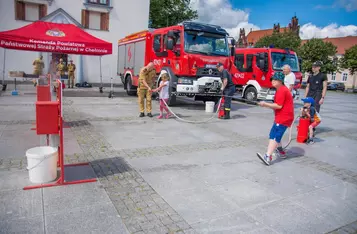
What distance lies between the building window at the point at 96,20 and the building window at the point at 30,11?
293 cm

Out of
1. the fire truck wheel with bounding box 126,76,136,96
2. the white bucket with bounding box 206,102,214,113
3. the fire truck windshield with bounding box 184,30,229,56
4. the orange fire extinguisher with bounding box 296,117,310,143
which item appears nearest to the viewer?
the orange fire extinguisher with bounding box 296,117,310,143

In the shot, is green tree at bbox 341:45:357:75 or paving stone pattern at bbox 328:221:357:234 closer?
paving stone pattern at bbox 328:221:357:234

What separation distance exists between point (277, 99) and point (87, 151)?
376 centimetres

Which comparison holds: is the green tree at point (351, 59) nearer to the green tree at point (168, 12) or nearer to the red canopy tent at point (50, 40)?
the green tree at point (168, 12)

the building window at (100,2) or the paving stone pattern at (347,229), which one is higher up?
the building window at (100,2)

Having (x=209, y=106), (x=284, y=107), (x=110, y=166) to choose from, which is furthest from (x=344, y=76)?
(x=110, y=166)

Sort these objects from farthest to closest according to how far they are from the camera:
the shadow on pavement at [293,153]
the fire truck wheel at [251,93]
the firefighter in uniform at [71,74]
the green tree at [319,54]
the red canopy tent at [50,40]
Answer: the green tree at [319,54] → the firefighter in uniform at [71,74] → the fire truck wheel at [251,93] → the red canopy tent at [50,40] → the shadow on pavement at [293,153]

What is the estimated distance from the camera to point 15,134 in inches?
261

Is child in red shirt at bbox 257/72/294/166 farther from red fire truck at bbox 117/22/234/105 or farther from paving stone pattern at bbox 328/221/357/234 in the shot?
red fire truck at bbox 117/22/234/105

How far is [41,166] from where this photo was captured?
402 cm

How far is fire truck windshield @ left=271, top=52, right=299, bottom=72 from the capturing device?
14.6 metres

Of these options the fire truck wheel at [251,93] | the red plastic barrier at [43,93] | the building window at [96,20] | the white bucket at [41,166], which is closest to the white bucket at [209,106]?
the fire truck wheel at [251,93]

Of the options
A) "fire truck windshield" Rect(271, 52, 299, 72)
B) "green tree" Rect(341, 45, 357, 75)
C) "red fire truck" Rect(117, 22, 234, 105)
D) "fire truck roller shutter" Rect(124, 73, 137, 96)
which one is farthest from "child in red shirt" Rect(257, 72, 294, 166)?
"green tree" Rect(341, 45, 357, 75)

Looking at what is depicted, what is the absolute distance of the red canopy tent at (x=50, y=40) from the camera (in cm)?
1149
